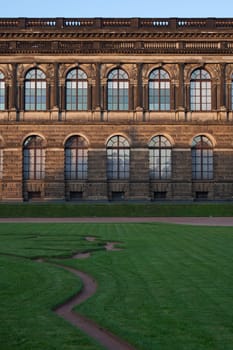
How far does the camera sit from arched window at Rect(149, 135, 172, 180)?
53.7 m

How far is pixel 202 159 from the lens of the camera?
53906mm

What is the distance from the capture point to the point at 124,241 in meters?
22.4

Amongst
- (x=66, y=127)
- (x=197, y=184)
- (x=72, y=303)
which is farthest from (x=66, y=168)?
(x=72, y=303)

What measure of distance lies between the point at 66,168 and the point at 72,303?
140 feet

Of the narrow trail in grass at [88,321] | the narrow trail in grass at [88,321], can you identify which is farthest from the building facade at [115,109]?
the narrow trail in grass at [88,321]

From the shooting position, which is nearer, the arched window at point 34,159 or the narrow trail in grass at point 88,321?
the narrow trail in grass at point 88,321

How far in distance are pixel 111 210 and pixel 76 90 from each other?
52.1 feet

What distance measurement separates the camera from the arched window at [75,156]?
53.7 m

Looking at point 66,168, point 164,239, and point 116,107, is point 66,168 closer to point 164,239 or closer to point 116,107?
point 116,107

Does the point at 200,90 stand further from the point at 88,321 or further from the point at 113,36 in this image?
the point at 88,321

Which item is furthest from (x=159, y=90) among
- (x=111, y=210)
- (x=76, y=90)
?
(x=111, y=210)

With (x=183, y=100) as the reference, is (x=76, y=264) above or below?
below

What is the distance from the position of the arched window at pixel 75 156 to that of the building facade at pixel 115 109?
10cm

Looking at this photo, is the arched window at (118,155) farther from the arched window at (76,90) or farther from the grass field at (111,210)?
the grass field at (111,210)
